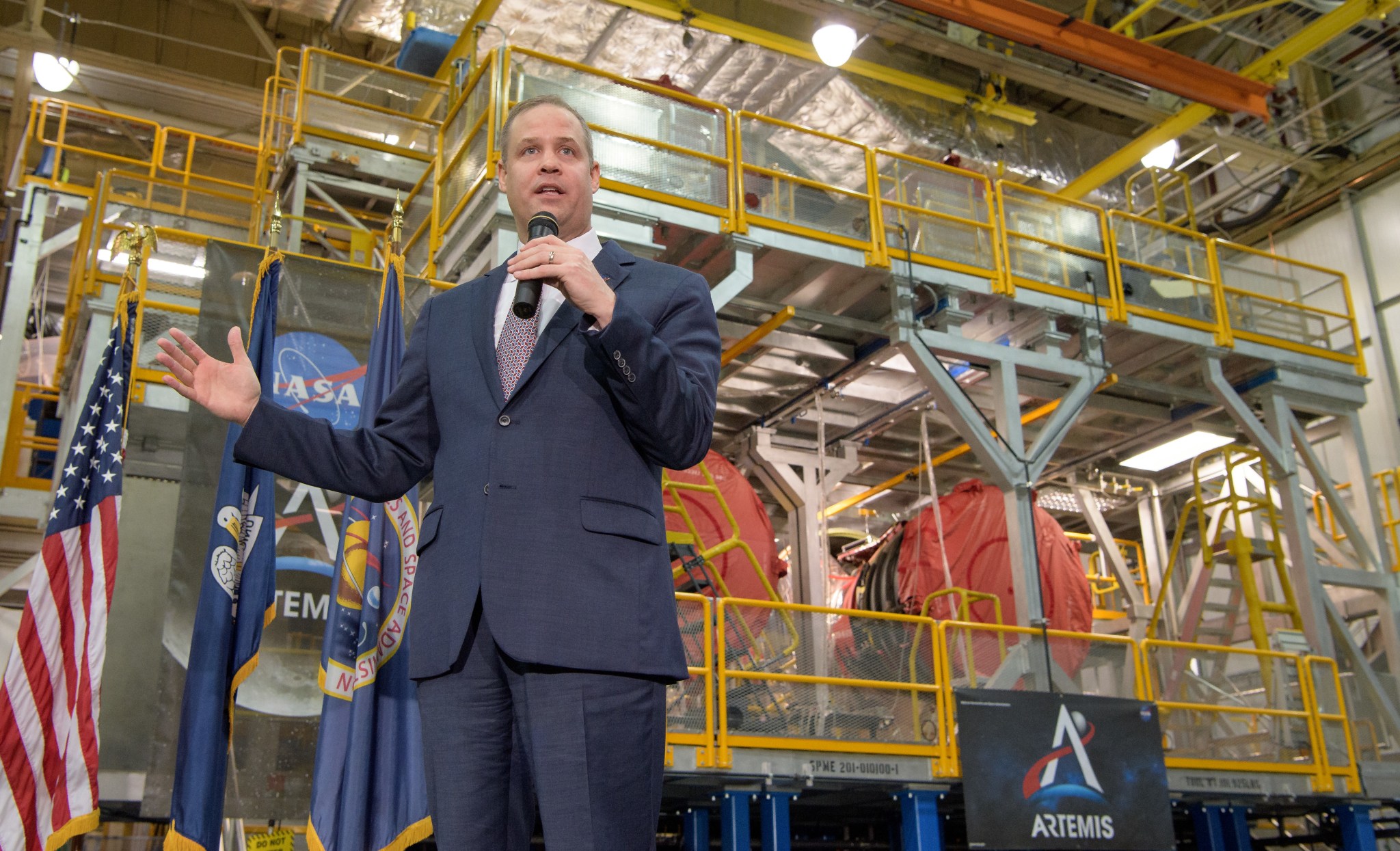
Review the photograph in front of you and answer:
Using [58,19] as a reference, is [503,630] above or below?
below

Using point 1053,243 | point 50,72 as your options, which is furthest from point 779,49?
point 50,72

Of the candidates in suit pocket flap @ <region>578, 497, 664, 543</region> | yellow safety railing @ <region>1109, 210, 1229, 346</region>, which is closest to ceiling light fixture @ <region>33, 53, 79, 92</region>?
yellow safety railing @ <region>1109, 210, 1229, 346</region>

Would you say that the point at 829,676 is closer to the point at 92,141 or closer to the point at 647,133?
→ the point at 647,133

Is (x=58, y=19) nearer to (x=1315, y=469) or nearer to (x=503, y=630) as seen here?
(x=1315, y=469)

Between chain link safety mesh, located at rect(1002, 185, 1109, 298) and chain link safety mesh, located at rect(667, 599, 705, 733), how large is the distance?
555 centimetres

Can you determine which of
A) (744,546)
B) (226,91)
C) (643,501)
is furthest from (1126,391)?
(226,91)

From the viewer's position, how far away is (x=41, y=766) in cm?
548

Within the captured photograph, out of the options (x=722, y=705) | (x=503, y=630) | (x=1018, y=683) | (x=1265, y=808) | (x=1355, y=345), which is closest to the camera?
(x=503, y=630)

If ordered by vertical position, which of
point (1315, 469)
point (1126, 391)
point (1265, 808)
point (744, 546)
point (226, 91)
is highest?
point (226, 91)

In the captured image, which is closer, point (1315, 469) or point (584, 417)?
point (584, 417)

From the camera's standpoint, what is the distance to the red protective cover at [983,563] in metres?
13.4

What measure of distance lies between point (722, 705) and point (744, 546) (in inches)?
86.4

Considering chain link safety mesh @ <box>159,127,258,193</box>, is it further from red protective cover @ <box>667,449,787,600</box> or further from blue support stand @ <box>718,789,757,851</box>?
blue support stand @ <box>718,789,757,851</box>

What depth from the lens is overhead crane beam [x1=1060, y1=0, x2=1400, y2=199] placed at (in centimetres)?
1402
